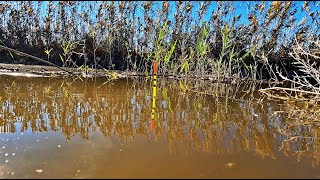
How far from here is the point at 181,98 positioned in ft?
13.3

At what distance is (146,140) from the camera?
2.15 metres

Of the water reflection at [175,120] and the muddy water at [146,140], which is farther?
the water reflection at [175,120]

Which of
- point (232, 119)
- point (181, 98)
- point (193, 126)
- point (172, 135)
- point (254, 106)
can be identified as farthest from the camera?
point (181, 98)

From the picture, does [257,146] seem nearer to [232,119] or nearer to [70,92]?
[232,119]

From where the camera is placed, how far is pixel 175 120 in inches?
110

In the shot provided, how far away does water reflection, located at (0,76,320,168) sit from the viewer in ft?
7.06

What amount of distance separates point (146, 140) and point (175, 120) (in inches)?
26.8

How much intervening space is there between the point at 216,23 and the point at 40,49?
5.34 metres

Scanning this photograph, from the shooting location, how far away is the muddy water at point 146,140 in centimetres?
163

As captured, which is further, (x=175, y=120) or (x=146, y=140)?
(x=175, y=120)

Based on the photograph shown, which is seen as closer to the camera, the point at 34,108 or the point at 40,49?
the point at 34,108

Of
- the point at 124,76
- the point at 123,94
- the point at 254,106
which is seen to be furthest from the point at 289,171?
the point at 124,76

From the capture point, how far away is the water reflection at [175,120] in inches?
84.7

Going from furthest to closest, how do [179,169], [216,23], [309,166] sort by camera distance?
[216,23] → [309,166] → [179,169]
